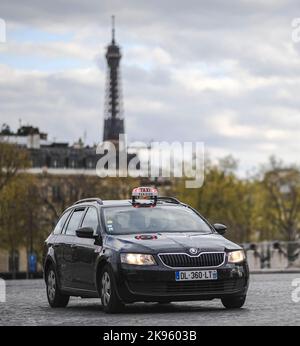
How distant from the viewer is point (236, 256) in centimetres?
1638

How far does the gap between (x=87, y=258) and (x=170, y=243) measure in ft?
5.25

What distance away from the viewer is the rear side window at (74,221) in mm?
18500

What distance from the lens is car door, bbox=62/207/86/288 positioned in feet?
59.1

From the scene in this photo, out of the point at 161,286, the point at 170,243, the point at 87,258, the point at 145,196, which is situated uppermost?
the point at 145,196

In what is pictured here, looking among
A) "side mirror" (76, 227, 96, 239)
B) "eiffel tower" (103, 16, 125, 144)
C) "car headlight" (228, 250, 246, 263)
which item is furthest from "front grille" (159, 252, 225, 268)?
"eiffel tower" (103, 16, 125, 144)

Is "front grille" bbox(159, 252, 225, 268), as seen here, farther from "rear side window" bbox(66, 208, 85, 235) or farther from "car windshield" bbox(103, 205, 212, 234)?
"rear side window" bbox(66, 208, 85, 235)

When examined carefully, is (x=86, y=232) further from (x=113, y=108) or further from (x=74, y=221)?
(x=113, y=108)

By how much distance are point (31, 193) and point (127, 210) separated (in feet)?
241

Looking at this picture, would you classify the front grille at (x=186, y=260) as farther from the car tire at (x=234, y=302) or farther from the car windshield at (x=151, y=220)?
the car windshield at (x=151, y=220)

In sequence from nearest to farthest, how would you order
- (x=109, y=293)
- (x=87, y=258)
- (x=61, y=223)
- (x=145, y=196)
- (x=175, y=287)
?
(x=175, y=287), (x=109, y=293), (x=87, y=258), (x=145, y=196), (x=61, y=223)

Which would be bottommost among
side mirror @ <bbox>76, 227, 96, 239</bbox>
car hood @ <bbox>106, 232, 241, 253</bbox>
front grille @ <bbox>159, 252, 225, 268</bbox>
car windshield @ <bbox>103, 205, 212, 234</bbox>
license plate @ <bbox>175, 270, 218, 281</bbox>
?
license plate @ <bbox>175, 270, 218, 281</bbox>

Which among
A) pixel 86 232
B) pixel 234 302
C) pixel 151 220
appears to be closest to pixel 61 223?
pixel 86 232

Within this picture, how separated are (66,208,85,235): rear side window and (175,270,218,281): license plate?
2.87 metres
